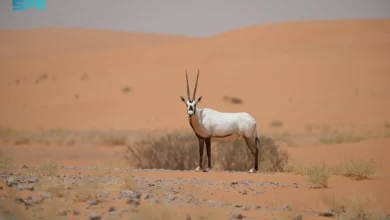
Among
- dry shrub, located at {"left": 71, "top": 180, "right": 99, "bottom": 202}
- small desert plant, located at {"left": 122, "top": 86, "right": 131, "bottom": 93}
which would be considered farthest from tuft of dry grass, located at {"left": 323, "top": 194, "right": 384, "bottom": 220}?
small desert plant, located at {"left": 122, "top": 86, "right": 131, "bottom": 93}

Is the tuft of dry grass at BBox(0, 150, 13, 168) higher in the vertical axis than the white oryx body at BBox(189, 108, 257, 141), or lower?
lower

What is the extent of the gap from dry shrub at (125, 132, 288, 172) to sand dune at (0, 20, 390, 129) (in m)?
21.7

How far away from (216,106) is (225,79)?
7.19 m

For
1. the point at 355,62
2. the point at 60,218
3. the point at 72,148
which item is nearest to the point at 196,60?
the point at 355,62

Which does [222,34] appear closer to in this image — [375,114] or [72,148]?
[375,114]

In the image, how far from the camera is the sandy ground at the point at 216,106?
35.0 ft

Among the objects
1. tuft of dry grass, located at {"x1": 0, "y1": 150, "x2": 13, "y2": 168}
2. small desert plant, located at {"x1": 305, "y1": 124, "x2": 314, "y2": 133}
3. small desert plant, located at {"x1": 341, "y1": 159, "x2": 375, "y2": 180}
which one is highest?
small desert plant, located at {"x1": 305, "y1": 124, "x2": 314, "y2": 133}

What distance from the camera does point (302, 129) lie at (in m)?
36.2

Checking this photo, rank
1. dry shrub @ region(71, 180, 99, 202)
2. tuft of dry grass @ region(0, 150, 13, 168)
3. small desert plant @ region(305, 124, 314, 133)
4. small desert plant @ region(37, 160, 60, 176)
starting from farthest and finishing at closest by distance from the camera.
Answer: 1. small desert plant @ region(305, 124, 314, 133)
2. tuft of dry grass @ region(0, 150, 13, 168)
3. small desert plant @ region(37, 160, 60, 176)
4. dry shrub @ region(71, 180, 99, 202)

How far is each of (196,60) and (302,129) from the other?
2380cm

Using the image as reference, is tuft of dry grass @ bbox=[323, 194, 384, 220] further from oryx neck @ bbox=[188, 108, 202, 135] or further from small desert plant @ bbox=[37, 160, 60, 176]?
small desert plant @ bbox=[37, 160, 60, 176]

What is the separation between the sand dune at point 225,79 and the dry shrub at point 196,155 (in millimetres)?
21653

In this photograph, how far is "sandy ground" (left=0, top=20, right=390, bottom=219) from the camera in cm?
1067

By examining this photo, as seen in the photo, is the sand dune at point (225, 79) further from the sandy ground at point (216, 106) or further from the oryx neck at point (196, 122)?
the oryx neck at point (196, 122)
